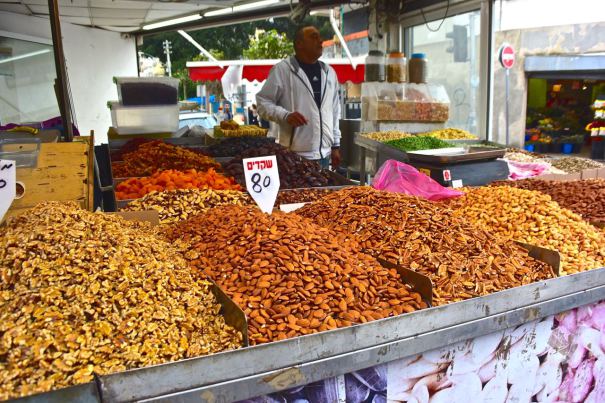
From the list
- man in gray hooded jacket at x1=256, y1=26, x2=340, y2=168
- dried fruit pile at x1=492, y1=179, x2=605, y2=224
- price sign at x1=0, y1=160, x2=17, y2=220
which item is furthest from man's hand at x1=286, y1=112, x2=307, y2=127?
price sign at x1=0, y1=160, x2=17, y2=220

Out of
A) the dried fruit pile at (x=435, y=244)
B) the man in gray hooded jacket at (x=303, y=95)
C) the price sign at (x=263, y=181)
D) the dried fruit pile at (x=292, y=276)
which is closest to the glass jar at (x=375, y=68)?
the man in gray hooded jacket at (x=303, y=95)

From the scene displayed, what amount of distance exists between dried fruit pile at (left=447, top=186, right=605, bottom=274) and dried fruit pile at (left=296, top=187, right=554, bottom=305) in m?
0.19

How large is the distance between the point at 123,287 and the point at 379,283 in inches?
29.7

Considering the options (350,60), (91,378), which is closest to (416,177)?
(91,378)

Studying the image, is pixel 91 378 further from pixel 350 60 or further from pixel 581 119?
pixel 581 119

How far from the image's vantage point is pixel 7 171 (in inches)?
69.9

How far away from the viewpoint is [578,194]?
8.60 feet

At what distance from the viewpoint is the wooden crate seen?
204 cm

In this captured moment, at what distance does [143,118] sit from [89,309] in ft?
13.9

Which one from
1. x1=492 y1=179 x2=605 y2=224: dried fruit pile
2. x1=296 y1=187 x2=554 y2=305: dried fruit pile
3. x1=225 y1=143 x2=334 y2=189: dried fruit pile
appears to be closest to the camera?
x1=296 y1=187 x2=554 y2=305: dried fruit pile

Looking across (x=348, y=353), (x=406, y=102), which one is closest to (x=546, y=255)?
(x=348, y=353)

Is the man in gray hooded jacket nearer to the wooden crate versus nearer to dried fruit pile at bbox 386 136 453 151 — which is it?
dried fruit pile at bbox 386 136 453 151

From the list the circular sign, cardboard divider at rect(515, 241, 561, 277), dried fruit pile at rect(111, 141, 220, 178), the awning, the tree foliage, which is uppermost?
the tree foliage

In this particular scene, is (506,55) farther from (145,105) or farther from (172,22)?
(172,22)
